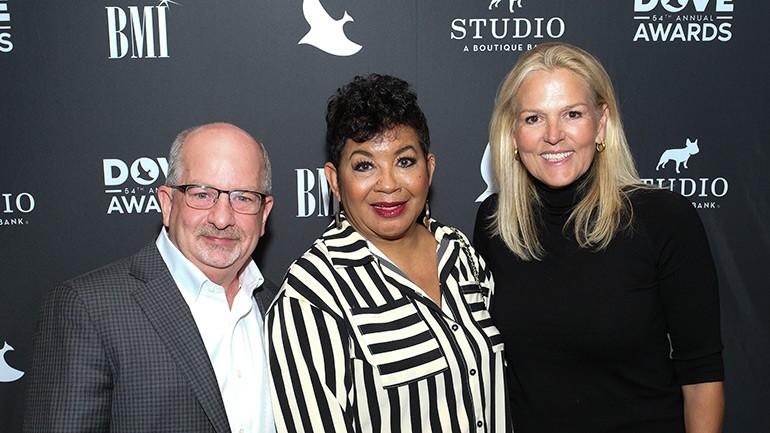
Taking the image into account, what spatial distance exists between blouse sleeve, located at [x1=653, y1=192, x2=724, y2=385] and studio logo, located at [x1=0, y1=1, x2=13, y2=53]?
2.35 metres

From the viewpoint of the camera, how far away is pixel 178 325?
1.71 metres

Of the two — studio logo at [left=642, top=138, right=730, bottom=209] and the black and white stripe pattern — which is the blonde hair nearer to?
the black and white stripe pattern

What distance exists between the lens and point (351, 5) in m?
2.54

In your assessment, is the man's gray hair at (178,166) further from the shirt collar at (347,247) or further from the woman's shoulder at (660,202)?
the woman's shoulder at (660,202)

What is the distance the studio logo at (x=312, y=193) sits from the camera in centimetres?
262

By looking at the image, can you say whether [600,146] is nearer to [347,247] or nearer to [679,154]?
[347,247]

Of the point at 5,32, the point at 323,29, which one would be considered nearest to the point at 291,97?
the point at 323,29

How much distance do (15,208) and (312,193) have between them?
1152 mm

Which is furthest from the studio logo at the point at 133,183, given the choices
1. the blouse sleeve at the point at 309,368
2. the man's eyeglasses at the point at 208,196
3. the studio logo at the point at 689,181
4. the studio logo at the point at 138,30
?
the studio logo at the point at 689,181

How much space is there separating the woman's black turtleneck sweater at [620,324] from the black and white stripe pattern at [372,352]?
13 centimetres

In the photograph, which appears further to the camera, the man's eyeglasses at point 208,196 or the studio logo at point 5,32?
the studio logo at point 5,32

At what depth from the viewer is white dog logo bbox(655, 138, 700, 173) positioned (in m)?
2.69

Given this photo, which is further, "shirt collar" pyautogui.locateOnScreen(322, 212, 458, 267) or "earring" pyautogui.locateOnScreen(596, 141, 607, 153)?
"earring" pyautogui.locateOnScreen(596, 141, 607, 153)

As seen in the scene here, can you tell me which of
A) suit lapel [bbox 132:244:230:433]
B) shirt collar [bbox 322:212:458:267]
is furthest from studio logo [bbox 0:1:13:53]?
shirt collar [bbox 322:212:458:267]
